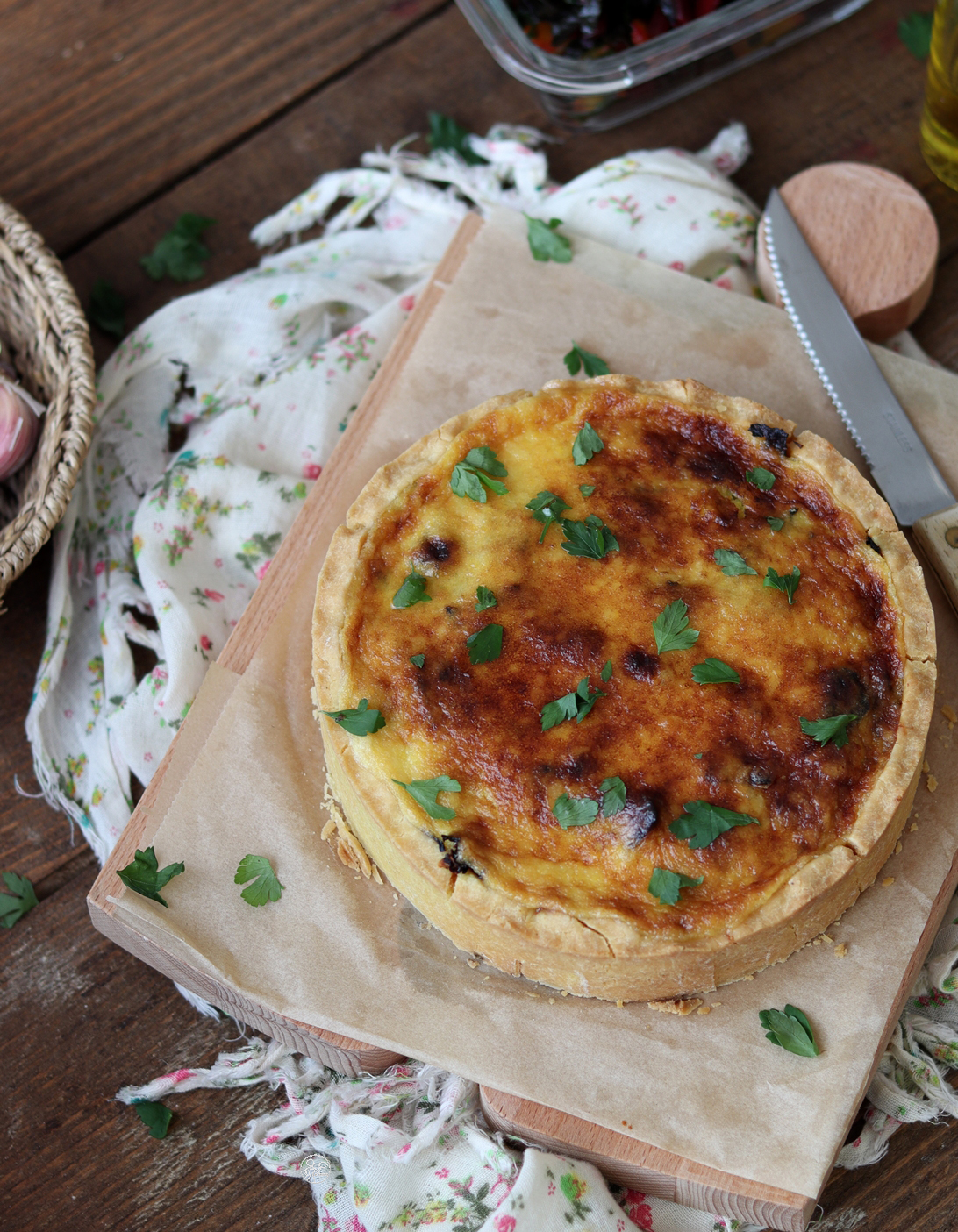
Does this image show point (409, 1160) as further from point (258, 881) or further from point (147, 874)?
point (147, 874)

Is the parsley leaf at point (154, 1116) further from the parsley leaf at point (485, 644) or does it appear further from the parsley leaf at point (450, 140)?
the parsley leaf at point (450, 140)

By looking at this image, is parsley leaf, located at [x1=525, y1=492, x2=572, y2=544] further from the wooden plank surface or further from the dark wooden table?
the wooden plank surface

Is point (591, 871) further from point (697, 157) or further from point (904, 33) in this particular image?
point (904, 33)

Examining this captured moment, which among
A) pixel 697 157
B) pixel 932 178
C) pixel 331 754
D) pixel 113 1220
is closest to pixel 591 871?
pixel 331 754

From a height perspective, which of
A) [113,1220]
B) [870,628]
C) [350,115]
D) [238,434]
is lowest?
[113,1220]

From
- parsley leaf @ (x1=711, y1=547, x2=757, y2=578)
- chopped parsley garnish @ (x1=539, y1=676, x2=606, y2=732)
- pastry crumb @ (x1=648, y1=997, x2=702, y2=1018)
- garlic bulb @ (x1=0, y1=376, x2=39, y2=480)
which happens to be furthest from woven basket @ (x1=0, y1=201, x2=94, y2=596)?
pastry crumb @ (x1=648, y1=997, x2=702, y2=1018)

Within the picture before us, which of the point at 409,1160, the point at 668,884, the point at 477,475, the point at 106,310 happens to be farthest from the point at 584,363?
the point at 409,1160
